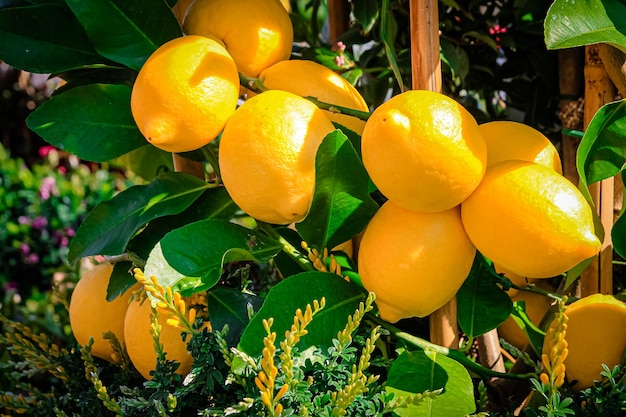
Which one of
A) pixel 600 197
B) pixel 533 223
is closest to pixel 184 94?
pixel 533 223

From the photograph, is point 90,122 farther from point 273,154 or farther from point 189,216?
point 273,154

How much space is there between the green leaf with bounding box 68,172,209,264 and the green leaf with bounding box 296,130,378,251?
15 centimetres

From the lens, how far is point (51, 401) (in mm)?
739

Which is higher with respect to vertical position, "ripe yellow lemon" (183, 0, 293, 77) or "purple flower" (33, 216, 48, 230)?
"ripe yellow lemon" (183, 0, 293, 77)

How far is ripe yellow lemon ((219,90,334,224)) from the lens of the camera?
554 millimetres

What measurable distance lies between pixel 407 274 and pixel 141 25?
37 cm

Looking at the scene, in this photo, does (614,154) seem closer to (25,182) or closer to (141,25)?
(141,25)

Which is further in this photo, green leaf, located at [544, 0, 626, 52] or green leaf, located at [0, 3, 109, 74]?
green leaf, located at [0, 3, 109, 74]

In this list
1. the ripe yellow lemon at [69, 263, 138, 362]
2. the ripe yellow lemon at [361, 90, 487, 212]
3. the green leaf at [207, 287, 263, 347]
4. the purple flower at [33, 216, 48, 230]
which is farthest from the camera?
the purple flower at [33, 216, 48, 230]

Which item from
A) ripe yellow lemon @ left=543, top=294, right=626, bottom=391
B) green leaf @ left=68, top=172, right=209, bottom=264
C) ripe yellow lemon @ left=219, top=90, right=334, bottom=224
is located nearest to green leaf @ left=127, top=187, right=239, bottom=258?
green leaf @ left=68, top=172, right=209, bottom=264

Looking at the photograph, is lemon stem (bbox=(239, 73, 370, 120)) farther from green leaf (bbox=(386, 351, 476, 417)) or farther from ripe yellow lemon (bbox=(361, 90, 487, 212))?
green leaf (bbox=(386, 351, 476, 417))

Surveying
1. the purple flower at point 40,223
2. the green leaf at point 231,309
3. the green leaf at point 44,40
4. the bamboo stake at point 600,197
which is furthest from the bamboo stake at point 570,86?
the purple flower at point 40,223

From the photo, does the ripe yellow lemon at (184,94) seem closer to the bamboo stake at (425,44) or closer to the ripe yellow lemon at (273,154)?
the ripe yellow lemon at (273,154)

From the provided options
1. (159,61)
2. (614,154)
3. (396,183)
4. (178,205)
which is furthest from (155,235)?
(614,154)
